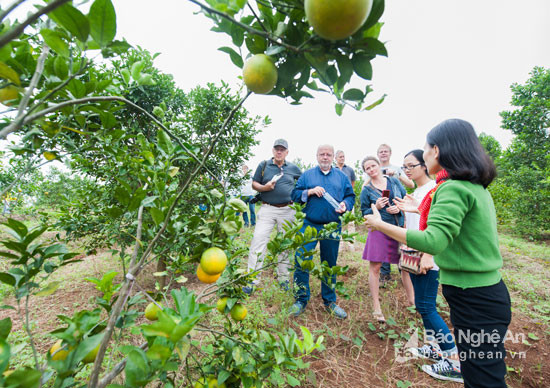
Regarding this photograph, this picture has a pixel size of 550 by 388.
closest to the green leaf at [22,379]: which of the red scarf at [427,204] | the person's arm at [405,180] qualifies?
the red scarf at [427,204]

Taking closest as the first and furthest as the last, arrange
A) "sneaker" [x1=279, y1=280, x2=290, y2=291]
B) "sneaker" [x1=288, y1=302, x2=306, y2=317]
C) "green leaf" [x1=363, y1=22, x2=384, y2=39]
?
1. "green leaf" [x1=363, y1=22, x2=384, y2=39]
2. "sneaker" [x1=288, y1=302, x2=306, y2=317]
3. "sneaker" [x1=279, y1=280, x2=290, y2=291]

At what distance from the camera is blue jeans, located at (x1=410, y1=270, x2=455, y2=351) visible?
Answer: 1.92m

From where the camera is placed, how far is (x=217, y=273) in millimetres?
804

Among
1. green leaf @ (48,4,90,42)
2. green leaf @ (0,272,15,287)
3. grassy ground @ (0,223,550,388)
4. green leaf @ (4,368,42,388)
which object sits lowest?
grassy ground @ (0,223,550,388)

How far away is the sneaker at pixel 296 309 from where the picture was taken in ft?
8.12

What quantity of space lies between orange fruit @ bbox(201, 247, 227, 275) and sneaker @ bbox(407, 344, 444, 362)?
2333mm

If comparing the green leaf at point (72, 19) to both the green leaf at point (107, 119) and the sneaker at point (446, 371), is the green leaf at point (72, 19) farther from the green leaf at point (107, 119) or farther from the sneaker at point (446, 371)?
the sneaker at point (446, 371)

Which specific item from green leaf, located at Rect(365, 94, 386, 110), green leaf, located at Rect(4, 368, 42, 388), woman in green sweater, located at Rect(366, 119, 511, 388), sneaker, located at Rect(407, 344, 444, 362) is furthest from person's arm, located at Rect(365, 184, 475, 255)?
sneaker, located at Rect(407, 344, 444, 362)

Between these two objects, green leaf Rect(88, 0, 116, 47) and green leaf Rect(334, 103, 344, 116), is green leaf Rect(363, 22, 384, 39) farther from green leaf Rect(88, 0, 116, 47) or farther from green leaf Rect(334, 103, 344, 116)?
green leaf Rect(88, 0, 116, 47)

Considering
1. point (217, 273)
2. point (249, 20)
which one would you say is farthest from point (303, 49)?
point (217, 273)

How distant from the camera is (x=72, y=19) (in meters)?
0.48

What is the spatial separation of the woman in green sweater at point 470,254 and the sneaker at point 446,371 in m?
0.93

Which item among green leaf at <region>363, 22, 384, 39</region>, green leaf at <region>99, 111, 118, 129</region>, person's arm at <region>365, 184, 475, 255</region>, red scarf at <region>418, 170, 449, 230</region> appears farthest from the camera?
red scarf at <region>418, 170, 449, 230</region>

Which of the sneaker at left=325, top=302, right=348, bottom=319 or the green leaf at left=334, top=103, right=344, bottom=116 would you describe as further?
the sneaker at left=325, top=302, right=348, bottom=319
